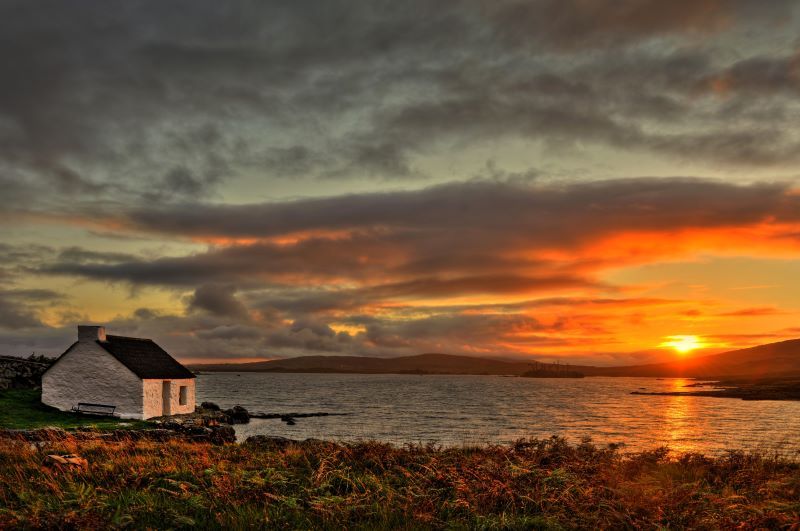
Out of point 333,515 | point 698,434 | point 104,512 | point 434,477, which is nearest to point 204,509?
point 104,512

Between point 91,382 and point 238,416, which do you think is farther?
point 238,416

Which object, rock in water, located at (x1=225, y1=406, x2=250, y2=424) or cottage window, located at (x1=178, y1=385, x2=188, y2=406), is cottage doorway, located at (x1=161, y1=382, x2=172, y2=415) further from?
rock in water, located at (x1=225, y1=406, x2=250, y2=424)

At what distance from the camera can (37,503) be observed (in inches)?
346

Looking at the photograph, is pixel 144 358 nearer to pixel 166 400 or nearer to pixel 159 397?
pixel 159 397

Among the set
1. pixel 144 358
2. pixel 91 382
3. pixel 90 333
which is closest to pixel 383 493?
pixel 91 382

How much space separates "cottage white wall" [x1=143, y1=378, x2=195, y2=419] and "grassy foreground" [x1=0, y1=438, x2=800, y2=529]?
26317 mm

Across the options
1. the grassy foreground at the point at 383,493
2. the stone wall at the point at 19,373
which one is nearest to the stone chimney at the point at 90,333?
the stone wall at the point at 19,373

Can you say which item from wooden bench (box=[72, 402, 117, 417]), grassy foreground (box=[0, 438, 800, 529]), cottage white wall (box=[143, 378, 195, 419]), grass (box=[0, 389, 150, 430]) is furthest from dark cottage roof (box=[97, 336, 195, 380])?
grassy foreground (box=[0, 438, 800, 529])

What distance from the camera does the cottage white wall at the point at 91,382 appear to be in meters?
38.8

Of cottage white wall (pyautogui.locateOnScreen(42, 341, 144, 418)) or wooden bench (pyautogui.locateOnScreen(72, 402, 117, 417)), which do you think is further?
cottage white wall (pyautogui.locateOnScreen(42, 341, 144, 418))

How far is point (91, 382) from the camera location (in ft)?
129

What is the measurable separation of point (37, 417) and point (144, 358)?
7532mm

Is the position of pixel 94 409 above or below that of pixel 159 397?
below

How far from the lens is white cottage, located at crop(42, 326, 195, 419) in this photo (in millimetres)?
38875
